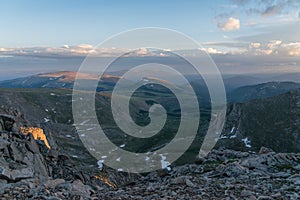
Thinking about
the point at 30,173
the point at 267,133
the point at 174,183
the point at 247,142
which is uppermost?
the point at 30,173

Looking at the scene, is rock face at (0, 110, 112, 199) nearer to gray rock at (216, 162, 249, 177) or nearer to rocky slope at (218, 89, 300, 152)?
gray rock at (216, 162, 249, 177)

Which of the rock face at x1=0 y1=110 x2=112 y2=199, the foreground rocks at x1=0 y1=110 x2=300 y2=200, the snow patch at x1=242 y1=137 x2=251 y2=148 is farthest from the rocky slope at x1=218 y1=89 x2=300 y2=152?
the foreground rocks at x1=0 y1=110 x2=300 y2=200

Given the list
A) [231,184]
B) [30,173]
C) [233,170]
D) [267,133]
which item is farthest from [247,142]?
[30,173]

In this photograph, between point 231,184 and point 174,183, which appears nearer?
point 231,184

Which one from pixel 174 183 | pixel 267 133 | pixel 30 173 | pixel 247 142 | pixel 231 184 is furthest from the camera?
pixel 267 133

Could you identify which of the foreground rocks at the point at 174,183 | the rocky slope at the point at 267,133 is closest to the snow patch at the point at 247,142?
the rocky slope at the point at 267,133

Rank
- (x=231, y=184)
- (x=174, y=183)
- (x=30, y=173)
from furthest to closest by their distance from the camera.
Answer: (x=174, y=183) < (x=231, y=184) < (x=30, y=173)

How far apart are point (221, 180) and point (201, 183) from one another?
7.32 feet

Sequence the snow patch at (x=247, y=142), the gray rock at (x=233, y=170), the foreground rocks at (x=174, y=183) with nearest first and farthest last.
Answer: the foreground rocks at (x=174, y=183), the gray rock at (x=233, y=170), the snow patch at (x=247, y=142)

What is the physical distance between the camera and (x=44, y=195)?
60.7 feet

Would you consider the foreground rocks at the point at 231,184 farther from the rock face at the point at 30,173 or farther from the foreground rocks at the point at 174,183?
the rock face at the point at 30,173

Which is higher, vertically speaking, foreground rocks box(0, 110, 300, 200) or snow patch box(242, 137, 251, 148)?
foreground rocks box(0, 110, 300, 200)

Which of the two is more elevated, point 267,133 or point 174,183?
point 174,183

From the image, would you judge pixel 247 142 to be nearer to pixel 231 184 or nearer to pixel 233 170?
pixel 233 170
